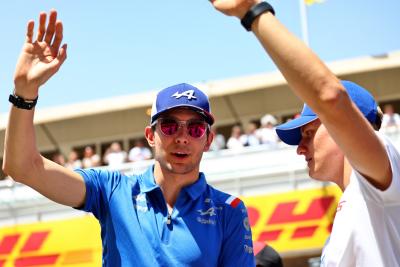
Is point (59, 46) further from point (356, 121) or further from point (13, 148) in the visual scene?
point (356, 121)

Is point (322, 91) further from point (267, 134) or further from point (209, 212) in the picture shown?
point (267, 134)

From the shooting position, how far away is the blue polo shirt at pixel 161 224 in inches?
124


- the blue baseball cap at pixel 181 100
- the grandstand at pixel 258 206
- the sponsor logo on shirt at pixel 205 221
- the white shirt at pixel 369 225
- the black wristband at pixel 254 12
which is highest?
the black wristband at pixel 254 12

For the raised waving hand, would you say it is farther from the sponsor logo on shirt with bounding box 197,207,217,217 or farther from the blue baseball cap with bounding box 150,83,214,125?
the sponsor logo on shirt with bounding box 197,207,217,217

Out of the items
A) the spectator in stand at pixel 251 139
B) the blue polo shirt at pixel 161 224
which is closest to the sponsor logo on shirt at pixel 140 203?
the blue polo shirt at pixel 161 224

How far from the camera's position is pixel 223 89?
21.7 m

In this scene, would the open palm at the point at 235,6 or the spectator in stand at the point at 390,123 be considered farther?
the spectator in stand at the point at 390,123

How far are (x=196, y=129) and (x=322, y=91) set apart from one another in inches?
57.2

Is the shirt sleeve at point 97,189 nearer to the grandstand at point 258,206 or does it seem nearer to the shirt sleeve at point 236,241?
the shirt sleeve at point 236,241

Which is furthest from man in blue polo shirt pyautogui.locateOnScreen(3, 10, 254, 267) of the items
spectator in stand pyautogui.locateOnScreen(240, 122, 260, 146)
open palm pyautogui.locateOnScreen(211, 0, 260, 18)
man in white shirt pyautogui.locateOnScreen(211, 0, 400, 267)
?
spectator in stand pyautogui.locateOnScreen(240, 122, 260, 146)

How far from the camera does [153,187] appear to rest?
11.0 feet

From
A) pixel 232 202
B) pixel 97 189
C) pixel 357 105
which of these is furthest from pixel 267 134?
pixel 357 105

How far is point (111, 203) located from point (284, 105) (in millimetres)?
18660

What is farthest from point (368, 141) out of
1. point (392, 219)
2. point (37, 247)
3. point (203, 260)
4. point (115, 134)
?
point (115, 134)
